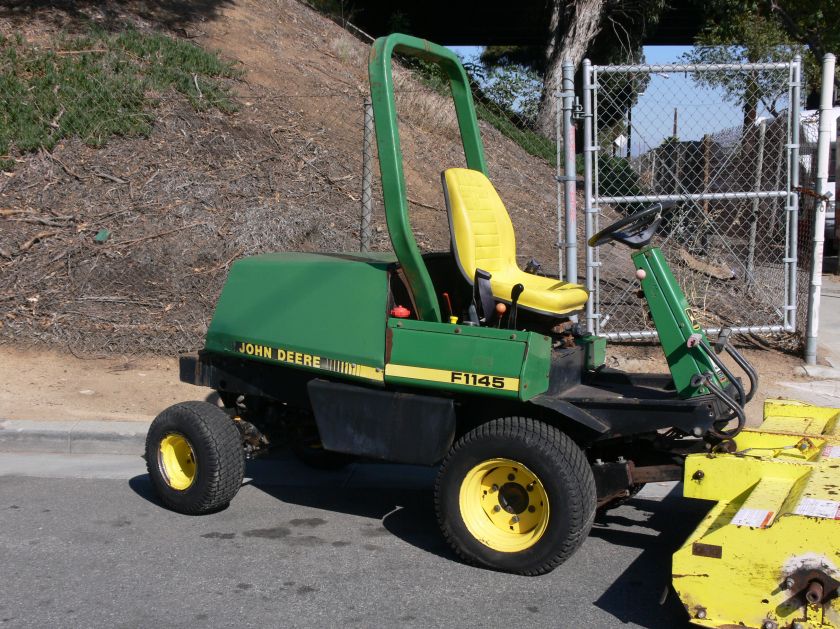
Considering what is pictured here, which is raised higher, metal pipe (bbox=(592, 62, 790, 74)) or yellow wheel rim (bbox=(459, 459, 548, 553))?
metal pipe (bbox=(592, 62, 790, 74))

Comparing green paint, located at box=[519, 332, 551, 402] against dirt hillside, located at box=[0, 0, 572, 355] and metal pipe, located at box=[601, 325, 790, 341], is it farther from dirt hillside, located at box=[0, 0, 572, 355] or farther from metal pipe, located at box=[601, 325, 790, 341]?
dirt hillside, located at box=[0, 0, 572, 355]

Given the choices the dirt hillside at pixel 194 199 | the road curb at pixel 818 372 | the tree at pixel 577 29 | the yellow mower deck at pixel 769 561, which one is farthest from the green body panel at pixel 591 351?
the tree at pixel 577 29

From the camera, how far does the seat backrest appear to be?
15.1 feet

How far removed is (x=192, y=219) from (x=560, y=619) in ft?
22.0

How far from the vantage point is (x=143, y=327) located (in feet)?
27.1

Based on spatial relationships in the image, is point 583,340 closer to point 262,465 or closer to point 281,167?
point 262,465

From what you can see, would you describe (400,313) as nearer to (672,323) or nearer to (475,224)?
(475,224)

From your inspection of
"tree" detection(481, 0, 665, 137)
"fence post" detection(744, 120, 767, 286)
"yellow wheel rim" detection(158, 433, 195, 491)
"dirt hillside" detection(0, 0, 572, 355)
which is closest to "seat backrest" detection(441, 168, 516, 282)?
"yellow wheel rim" detection(158, 433, 195, 491)

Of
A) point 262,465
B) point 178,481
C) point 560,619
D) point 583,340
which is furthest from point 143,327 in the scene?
point 560,619

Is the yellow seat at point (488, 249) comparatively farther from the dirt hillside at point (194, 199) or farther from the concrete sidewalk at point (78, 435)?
the dirt hillside at point (194, 199)

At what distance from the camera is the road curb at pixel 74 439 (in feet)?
21.3

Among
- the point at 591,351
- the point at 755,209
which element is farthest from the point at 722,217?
the point at 591,351

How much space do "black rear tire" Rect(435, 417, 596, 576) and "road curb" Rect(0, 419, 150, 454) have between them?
298 centimetres

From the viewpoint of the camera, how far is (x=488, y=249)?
4.77 metres
